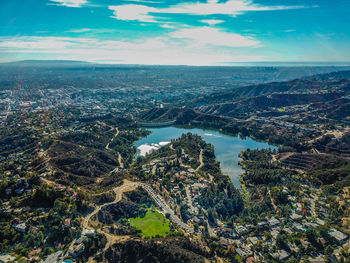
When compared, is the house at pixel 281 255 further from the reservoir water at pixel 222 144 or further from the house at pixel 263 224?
the reservoir water at pixel 222 144

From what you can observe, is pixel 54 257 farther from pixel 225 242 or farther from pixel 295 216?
pixel 295 216

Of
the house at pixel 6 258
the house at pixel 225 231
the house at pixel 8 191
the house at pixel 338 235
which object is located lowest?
the house at pixel 225 231

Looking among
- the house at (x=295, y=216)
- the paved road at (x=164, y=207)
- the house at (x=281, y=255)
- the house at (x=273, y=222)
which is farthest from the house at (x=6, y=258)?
the house at (x=295, y=216)

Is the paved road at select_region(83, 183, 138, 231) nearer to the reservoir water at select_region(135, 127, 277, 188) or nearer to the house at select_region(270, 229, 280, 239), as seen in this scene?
the reservoir water at select_region(135, 127, 277, 188)

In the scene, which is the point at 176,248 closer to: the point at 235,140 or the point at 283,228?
the point at 283,228

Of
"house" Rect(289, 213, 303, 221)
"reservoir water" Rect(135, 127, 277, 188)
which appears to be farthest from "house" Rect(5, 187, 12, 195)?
"house" Rect(289, 213, 303, 221)

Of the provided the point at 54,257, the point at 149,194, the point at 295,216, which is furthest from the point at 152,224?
the point at 295,216
